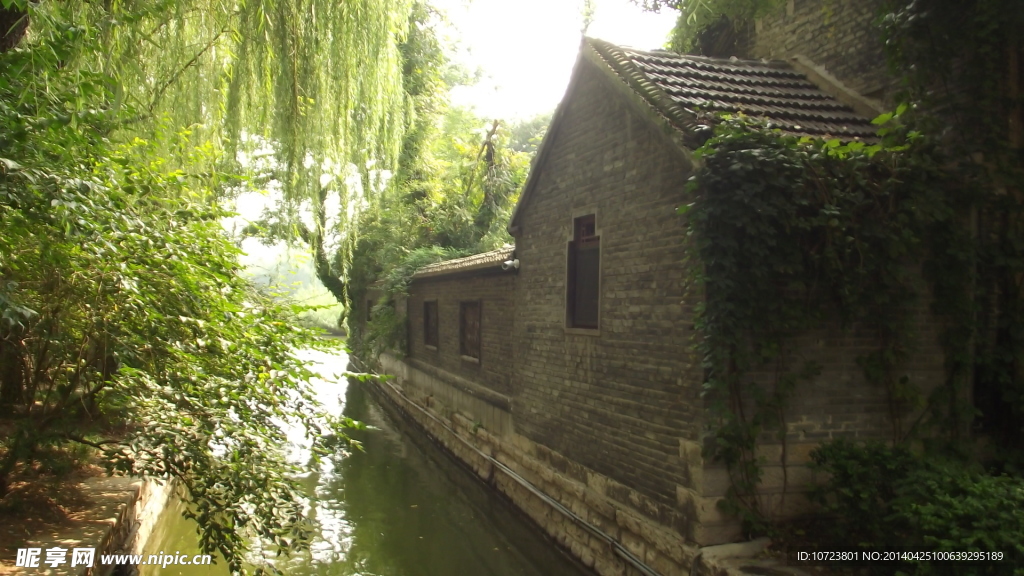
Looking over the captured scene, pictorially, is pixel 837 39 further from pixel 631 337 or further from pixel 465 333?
pixel 465 333

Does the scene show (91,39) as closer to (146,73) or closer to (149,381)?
(146,73)

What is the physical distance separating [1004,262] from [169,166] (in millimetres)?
6916

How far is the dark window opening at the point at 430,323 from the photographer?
49.0 feet

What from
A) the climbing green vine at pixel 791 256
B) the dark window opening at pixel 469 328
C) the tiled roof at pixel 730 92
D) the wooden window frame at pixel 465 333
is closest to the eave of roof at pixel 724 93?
the tiled roof at pixel 730 92

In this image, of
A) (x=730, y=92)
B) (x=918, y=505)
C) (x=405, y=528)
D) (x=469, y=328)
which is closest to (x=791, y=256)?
(x=918, y=505)

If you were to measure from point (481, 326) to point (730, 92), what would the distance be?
6.21 m

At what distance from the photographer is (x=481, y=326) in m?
11.6

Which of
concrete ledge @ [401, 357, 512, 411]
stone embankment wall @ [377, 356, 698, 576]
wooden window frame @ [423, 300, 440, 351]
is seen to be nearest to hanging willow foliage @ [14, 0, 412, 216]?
stone embankment wall @ [377, 356, 698, 576]

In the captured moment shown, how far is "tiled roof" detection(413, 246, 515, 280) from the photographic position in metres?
10.4

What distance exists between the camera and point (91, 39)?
12.9 feet

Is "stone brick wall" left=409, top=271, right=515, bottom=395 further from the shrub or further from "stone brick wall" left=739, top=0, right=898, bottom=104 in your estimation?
the shrub

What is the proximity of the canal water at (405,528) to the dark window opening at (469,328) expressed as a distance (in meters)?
1.98

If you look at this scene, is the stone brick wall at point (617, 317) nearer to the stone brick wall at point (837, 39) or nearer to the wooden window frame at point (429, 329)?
the stone brick wall at point (837, 39)

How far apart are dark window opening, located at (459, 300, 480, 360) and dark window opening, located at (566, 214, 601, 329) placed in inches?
167
